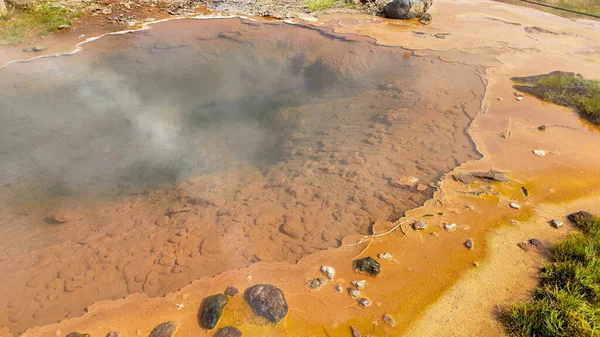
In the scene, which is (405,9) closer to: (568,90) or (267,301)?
(568,90)

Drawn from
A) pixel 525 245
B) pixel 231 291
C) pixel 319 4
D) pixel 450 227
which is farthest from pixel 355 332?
pixel 319 4

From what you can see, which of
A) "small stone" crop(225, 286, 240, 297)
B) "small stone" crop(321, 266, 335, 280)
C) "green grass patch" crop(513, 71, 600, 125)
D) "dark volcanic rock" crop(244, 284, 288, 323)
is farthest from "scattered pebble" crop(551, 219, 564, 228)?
"small stone" crop(225, 286, 240, 297)

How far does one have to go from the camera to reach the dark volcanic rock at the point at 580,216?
388 centimetres

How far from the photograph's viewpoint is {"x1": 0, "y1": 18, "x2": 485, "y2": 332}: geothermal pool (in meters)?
3.72

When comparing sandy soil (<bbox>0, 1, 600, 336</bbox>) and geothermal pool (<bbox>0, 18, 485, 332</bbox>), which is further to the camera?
geothermal pool (<bbox>0, 18, 485, 332</bbox>)

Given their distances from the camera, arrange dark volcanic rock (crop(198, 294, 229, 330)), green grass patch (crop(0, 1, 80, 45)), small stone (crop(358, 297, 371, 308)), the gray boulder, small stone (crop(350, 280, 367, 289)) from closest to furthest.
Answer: dark volcanic rock (crop(198, 294, 229, 330)), small stone (crop(358, 297, 371, 308)), small stone (crop(350, 280, 367, 289)), green grass patch (crop(0, 1, 80, 45)), the gray boulder

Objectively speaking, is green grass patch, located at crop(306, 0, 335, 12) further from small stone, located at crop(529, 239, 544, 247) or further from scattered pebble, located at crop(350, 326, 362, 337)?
scattered pebble, located at crop(350, 326, 362, 337)

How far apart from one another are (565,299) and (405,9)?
37.7ft

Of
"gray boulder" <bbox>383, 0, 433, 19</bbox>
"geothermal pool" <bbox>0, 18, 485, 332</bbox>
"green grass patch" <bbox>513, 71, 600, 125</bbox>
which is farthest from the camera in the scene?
"gray boulder" <bbox>383, 0, 433, 19</bbox>

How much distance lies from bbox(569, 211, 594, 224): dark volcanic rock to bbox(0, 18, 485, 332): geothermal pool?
1551mm

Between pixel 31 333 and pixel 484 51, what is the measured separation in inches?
436

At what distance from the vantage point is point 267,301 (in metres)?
3.00

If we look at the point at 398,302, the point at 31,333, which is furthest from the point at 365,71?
the point at 31,333

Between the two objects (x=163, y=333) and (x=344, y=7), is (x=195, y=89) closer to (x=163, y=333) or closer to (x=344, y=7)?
(x=163, y=333)
